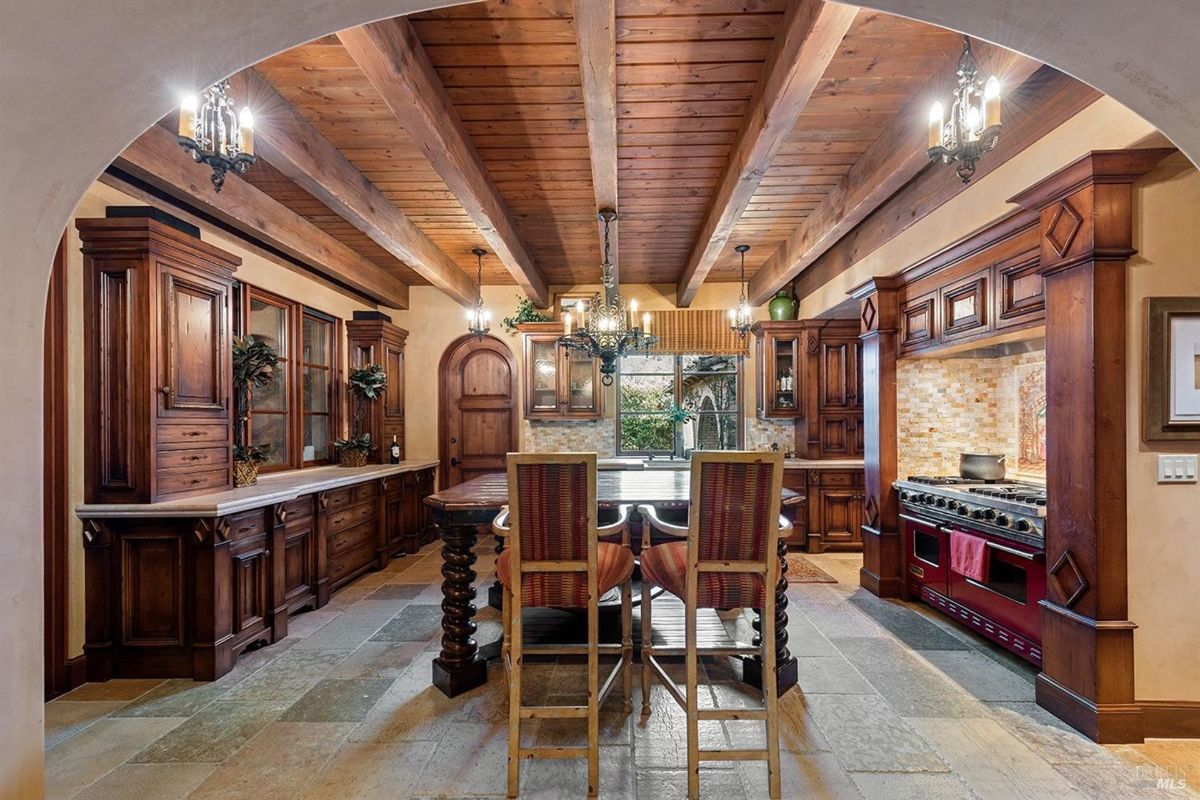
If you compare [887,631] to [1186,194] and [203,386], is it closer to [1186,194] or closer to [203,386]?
[1186,194]

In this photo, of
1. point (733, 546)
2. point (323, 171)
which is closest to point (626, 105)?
point (323, 171)

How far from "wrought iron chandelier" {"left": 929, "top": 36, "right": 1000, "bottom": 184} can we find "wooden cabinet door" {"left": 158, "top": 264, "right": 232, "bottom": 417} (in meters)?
3.56

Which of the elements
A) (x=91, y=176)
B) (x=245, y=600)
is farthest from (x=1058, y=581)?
(x=245, y=600)

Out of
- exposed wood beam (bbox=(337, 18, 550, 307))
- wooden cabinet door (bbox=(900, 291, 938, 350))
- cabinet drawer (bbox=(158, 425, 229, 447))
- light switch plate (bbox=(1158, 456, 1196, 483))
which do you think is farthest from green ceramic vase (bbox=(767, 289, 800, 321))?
cabinet drawer (bbox=(158, 425, 229, 447))

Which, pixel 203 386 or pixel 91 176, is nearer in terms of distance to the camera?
pixel 91 176

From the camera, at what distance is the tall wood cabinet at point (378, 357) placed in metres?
5.29

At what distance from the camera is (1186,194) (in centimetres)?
210

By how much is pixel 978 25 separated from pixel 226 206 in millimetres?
3568

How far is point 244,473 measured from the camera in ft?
11.3

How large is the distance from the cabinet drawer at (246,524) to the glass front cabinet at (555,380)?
10.1 ft

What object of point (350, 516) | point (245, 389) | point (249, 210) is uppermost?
point (249, 210)

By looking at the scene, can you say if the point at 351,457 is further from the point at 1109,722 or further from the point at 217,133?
the point at 1109,722

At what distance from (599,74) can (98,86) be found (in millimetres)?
1476

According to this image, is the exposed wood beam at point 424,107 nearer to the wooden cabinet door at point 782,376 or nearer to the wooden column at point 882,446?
the wooden column at point 882,446
